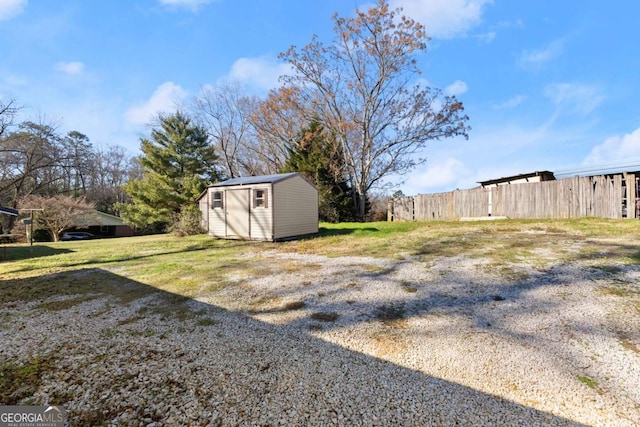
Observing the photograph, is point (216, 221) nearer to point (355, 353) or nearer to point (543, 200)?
point (355, 353)

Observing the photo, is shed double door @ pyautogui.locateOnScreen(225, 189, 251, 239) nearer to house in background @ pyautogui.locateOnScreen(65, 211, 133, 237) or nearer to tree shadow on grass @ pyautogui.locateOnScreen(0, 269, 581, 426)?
tree shadow on grass @ pyautogui.locateOnScreen(0, 269, 581, 426)

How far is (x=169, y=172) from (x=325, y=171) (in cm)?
1257

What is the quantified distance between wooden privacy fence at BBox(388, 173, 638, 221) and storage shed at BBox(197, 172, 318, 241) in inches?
310

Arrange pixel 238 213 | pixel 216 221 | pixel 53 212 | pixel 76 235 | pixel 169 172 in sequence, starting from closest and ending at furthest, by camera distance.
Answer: pixel 238 213
pixel 216 221
pixel 53 212
pixel 169 172
pixel 76 235

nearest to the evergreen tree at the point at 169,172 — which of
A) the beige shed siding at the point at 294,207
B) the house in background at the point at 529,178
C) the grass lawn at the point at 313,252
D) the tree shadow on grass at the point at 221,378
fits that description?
the beige shed siding at the point at 294,207

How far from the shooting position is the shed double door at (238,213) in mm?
11344

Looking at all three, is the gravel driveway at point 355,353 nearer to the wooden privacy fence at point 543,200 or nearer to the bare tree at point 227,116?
the wooden privacy fence at point 543,200

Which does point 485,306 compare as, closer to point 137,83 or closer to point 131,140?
point 137,83

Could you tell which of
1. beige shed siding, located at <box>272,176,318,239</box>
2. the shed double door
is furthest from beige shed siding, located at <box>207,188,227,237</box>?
beige shed siding, located at <box>272,176,318,239</box>

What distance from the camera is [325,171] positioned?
1912 cm

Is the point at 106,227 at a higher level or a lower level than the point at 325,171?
lower

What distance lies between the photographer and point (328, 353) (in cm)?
260

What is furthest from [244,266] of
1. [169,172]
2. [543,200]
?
[169,172]

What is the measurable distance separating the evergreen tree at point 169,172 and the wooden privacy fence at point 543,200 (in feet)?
54.8
